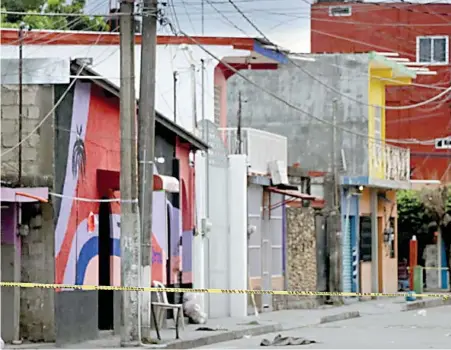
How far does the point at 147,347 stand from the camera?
2095 cm

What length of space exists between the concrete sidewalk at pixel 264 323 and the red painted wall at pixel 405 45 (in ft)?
47.4

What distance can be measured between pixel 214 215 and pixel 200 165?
178cm

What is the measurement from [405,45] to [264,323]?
3158cm

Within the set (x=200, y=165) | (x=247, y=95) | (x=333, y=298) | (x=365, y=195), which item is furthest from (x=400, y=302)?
(x=200, y=165)

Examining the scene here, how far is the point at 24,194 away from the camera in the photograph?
2038 centimetres

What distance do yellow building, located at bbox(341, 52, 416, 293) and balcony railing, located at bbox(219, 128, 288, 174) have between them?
20.7 ft

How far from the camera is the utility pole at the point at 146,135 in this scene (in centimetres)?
2141

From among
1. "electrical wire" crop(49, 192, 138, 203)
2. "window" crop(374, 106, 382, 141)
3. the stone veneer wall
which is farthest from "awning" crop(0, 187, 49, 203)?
"window" crop(374, 106, 382, 141)

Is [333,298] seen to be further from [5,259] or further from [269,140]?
[5,259]

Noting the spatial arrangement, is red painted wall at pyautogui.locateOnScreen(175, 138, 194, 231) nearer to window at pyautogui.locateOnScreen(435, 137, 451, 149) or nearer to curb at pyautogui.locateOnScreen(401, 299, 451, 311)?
curb at pyautogui.locateOnScreen(401, 299, 451, 311)

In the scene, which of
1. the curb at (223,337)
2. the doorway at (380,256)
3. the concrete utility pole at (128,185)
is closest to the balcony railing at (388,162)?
the doorway at (380,256)

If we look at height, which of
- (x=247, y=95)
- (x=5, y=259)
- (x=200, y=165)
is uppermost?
(x=247, y=95)

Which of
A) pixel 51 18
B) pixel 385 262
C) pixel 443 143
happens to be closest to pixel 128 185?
pixel 385 262

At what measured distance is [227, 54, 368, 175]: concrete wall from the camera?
4319cm
